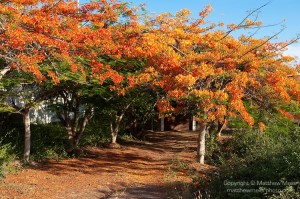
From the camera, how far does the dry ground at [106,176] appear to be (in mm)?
9898

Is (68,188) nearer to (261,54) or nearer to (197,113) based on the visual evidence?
(197,113)

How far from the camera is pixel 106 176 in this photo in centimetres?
1226

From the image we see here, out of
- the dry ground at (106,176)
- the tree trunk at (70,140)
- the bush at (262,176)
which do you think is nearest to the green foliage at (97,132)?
the dry ground at (106,176)

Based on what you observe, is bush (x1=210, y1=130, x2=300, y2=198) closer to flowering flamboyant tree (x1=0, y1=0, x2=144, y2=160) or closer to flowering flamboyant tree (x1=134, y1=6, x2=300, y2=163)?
flowering flamboyant tree (x1=134, y1=6, x2=300, y2=163)

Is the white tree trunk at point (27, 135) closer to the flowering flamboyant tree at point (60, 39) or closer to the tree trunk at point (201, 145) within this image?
the flowering flamboyant tree at point (60, 39)

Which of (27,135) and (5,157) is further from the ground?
(27,135)

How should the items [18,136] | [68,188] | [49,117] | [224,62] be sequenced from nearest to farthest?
[68,188]
[224,62]
[18,136]
[49,117]

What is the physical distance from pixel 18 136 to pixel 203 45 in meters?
8.02

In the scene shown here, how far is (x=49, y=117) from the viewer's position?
2016 centimetres

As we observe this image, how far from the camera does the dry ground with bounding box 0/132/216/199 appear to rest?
9.90m

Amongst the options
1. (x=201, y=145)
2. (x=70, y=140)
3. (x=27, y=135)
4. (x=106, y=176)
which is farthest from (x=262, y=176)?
(x=70, y=140)

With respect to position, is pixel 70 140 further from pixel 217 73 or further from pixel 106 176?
pixel 217 73

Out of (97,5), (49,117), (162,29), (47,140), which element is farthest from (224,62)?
(49,117)

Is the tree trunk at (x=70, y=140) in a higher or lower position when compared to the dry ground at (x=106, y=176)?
higher
